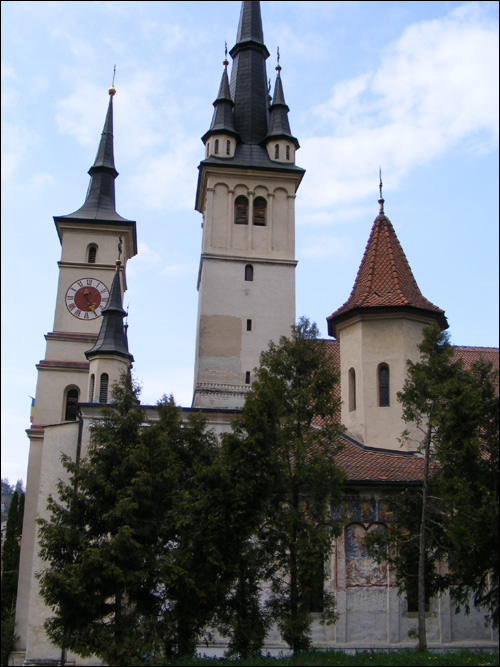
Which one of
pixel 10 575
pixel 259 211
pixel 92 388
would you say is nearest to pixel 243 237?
pixel 259 211

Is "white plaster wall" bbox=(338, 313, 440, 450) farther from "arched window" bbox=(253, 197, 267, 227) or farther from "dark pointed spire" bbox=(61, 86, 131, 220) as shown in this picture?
"dark pointed spire" bbox=(61, 86, 131, 220)

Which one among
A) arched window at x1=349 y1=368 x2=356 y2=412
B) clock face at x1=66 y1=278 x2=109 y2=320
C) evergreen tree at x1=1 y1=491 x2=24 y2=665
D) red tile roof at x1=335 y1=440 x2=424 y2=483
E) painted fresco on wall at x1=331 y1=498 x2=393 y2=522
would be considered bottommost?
evergreen tree at x1=1 y1=491 x2=24 y2=665

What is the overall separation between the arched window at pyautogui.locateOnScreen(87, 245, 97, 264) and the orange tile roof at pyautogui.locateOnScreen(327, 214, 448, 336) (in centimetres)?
1617

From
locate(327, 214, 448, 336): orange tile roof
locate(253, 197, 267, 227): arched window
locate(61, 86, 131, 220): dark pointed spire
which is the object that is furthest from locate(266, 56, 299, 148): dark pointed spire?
locate(61, 86, 131, 220): dark pointed spire

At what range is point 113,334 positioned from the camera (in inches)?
1214

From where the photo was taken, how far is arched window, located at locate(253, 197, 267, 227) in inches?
1391

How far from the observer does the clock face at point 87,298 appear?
3878cm

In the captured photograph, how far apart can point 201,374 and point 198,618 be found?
15.3 meters

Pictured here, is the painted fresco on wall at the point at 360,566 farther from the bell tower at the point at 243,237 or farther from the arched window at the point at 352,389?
the bell tower at the point at 243,237

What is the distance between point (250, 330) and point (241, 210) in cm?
611

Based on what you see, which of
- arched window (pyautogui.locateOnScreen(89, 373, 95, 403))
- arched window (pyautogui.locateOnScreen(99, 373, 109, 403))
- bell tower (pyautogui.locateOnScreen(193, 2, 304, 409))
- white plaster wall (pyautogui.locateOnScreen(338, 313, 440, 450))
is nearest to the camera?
white plaster wall (pyautogui.locateOnScreen(338, 313, 440, 450))

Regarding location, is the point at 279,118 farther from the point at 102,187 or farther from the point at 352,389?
the point at 352,389

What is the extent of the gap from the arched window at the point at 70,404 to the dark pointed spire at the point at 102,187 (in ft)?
31.6

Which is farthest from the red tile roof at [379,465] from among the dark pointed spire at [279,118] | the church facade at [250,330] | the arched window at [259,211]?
the dark pointed spire at [279,118]
